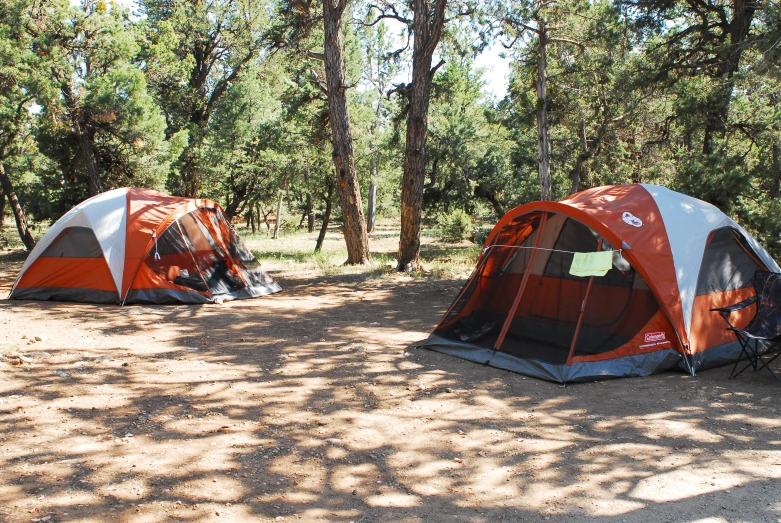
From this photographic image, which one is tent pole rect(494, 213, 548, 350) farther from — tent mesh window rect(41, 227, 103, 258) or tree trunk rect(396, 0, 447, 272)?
tree trunk rect(396, 0, 447, 272)

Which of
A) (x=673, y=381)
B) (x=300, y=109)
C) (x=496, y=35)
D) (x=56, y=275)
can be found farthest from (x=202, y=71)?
(x=673, y=381)

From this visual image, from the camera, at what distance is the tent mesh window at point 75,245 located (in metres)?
9.41

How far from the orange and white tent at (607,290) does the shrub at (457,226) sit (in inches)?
768

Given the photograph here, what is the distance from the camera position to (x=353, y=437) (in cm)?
442

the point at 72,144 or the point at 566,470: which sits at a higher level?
the point at 72,144

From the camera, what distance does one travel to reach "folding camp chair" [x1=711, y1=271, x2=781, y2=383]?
223 inches

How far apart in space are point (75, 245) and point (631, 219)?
312 inches

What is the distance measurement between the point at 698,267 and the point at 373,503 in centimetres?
440

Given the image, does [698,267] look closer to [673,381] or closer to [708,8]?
[673,381]

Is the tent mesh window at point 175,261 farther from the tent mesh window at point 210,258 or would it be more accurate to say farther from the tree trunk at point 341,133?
the tree trunk at point 341,133

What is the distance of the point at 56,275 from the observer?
31.3 feet

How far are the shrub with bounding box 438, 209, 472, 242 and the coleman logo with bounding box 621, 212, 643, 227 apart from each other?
65.7 ft

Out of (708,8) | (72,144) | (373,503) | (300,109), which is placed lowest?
(373,503)

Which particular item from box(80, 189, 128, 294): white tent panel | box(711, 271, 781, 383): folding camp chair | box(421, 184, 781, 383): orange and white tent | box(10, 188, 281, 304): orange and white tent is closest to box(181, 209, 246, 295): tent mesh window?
box(10, 188, 281, 304): orange and white tent
